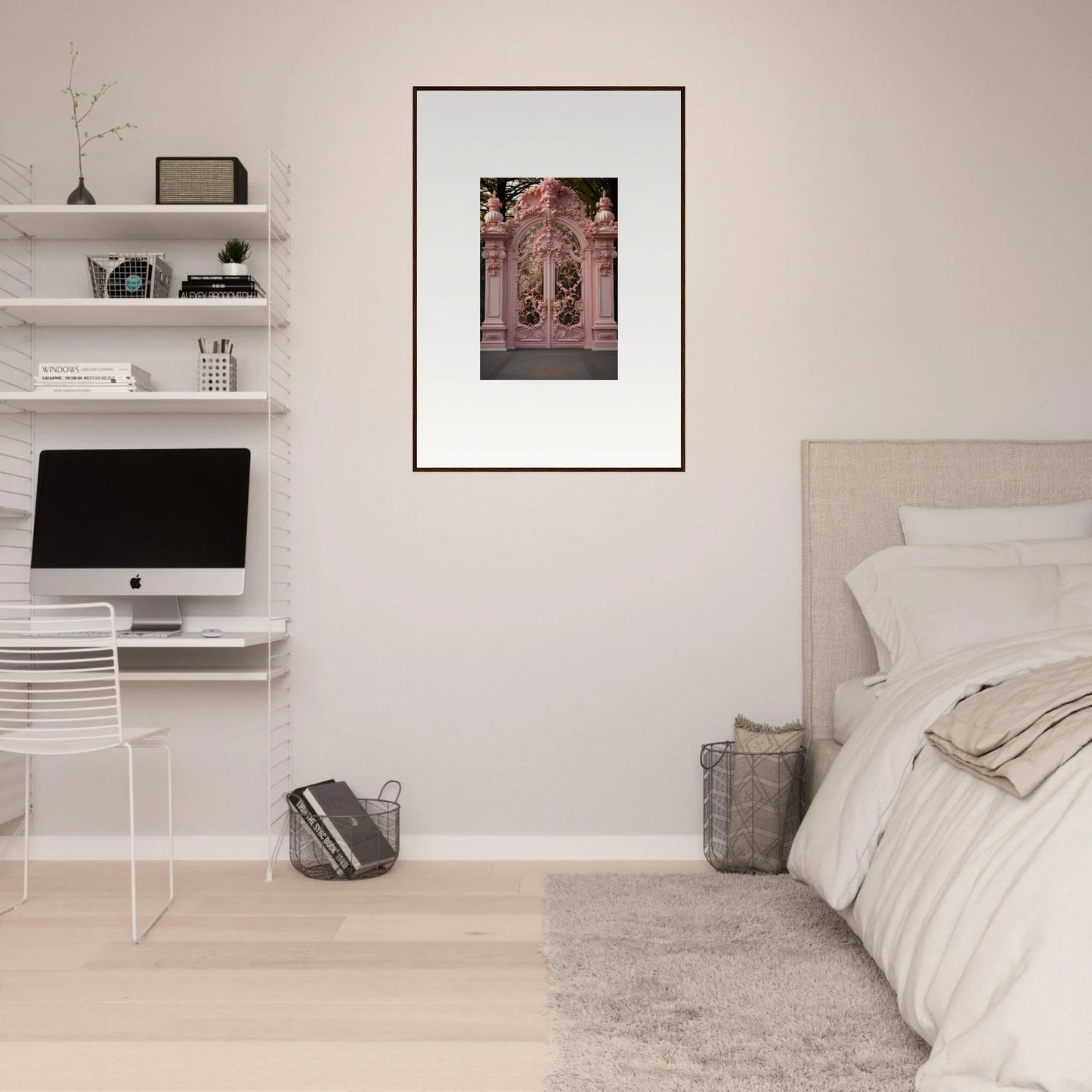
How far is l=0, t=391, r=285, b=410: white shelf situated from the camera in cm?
313

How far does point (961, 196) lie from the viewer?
340cm

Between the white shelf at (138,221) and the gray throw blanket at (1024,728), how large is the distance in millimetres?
2390

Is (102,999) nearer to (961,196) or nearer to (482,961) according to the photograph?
(482,961)

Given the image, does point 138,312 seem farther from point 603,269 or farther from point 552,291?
point 603,269

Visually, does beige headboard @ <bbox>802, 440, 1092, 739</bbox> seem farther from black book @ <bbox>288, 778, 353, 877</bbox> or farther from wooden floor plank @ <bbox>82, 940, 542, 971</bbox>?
black book @ <bbox>288, 778, 353, 877</bbox>

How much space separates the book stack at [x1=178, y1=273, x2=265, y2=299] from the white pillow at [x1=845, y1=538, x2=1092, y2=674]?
2018 mm

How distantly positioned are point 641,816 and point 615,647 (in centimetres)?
54

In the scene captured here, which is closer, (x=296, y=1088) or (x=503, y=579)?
(x=296, y=1088)

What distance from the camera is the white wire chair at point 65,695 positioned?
2586 millimetres

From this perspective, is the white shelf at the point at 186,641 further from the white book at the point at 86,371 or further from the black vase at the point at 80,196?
the black vase at the point at 80,196

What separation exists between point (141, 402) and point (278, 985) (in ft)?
5.93

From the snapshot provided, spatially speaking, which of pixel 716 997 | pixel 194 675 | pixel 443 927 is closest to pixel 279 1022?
pixel 443 927

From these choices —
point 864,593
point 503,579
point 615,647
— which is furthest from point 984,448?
point 503,579

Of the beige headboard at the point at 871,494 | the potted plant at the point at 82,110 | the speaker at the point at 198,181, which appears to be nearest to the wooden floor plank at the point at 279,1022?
the beige headboard at the point at 871,494
